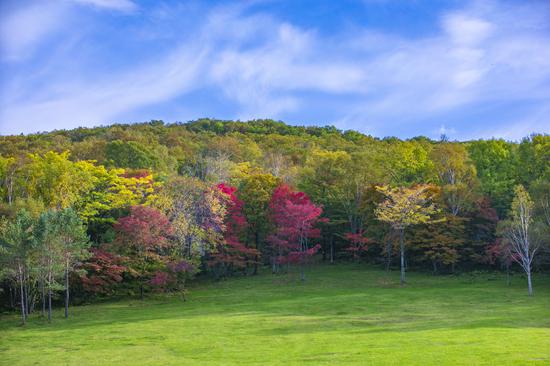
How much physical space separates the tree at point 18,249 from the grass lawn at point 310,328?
4331mm

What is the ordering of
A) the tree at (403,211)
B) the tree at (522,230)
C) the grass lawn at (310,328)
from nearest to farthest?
the grass lawn at (310,328) → the tree at (522,230) → the tree at (403,211)

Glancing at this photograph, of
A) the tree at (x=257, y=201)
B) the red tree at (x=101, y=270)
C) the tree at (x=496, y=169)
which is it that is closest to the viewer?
the red tree at (x=101, y=270)

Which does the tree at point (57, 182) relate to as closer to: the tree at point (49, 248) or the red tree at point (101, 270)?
the red tree at point (101, 270)

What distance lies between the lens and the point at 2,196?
60.5 m

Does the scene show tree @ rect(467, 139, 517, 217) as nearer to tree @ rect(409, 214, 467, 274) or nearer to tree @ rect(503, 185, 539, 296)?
tree @ rect(409, 214, 467, 274)

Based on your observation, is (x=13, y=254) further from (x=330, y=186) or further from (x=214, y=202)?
(x=330, y=186)

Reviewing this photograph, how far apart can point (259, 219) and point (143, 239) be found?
61.6 feet

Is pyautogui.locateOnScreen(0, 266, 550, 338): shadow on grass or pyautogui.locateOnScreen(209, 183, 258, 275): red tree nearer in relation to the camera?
pyautogui.locateOnScreen(0, 266, 550, 338): shadow on grass

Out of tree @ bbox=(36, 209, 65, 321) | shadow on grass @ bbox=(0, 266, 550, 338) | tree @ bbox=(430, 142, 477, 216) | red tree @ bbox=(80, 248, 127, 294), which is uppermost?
tree @ bbox=(430, 142, 477, 216)

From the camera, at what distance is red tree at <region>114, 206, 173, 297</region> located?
49.1 metres

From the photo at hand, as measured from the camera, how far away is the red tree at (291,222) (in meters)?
57.4

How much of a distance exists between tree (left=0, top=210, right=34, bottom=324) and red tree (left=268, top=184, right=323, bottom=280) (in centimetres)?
2543

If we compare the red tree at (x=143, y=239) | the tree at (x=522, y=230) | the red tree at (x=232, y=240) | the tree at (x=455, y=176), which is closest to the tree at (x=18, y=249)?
the red tree at (x=143, y=239)

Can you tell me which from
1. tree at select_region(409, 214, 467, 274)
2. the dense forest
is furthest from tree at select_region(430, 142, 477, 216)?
tree at select_region(409, 214, 467, 274)
